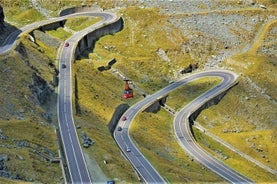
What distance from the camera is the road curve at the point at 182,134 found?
313 feet

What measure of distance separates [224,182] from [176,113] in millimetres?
36862

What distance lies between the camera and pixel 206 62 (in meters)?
158

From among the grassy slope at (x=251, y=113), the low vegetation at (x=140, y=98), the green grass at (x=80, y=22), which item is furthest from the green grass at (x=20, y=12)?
the grassy slope at (x=251, y=113)

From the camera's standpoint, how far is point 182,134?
119 meters

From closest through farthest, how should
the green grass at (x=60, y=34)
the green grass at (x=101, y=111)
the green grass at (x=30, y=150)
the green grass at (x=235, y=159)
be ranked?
1. the green grass at (x=30, y=150)
2. the green grass at (x=101, y=111)
3. the green grass at (x=235, y=159)
4. the green grass at (x=60, y=34)

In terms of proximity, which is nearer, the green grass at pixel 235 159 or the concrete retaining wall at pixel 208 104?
the green grass at pixel 235 159

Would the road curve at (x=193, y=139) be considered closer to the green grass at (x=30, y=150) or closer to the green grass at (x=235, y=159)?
the green grass at (x=235, y=159)

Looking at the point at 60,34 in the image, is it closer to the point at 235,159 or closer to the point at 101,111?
the point at 101,111

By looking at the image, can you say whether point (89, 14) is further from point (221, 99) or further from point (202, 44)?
point (221, 99)

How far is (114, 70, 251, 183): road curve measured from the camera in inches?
3755

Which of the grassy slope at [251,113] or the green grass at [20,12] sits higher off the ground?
the green grass at [20,12]

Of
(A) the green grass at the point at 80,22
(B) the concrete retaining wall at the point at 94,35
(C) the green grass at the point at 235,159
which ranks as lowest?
(C) the green grass at the point at 235,159

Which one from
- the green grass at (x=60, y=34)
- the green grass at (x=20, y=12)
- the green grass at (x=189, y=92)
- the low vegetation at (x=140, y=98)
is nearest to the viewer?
the low vegetation at (x=140, y=98)

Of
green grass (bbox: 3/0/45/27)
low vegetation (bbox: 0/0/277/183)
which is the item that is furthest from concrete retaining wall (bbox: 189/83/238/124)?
green grass (bbox: 3/0/45/27)
